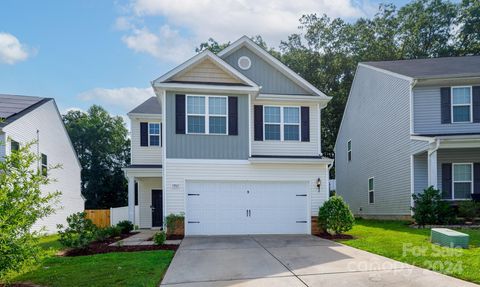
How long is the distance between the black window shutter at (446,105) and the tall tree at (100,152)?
32.1 meters

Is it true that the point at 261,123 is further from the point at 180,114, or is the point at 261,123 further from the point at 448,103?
the point at 448,103

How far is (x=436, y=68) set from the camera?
57.5 feet

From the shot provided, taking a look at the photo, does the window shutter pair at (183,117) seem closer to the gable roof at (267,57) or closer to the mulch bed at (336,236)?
the gable roof at (267,57)

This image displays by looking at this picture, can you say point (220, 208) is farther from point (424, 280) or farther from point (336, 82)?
point (336, 82)

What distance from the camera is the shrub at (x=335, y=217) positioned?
495 inches

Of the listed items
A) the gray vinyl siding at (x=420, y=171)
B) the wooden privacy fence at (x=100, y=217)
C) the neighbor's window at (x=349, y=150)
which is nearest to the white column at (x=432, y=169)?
the gray vinyl siding at (x=420, y=171)

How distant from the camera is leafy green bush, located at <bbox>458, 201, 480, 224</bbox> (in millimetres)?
13883

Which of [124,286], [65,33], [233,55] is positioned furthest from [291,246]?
[65,33]

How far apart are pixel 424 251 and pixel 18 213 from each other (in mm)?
8548

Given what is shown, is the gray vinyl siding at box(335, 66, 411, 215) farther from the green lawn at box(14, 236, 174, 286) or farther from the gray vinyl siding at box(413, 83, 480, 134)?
the green lawn at box(14, 236, 174, 286)

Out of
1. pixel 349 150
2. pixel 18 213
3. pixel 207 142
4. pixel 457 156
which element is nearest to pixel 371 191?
pixel 349 150

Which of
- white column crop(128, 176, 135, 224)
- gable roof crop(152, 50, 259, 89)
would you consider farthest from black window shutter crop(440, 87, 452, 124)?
white column crop(128, 176, 135, 224)

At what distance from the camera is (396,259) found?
799cm

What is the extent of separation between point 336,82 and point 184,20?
20.0 meters
